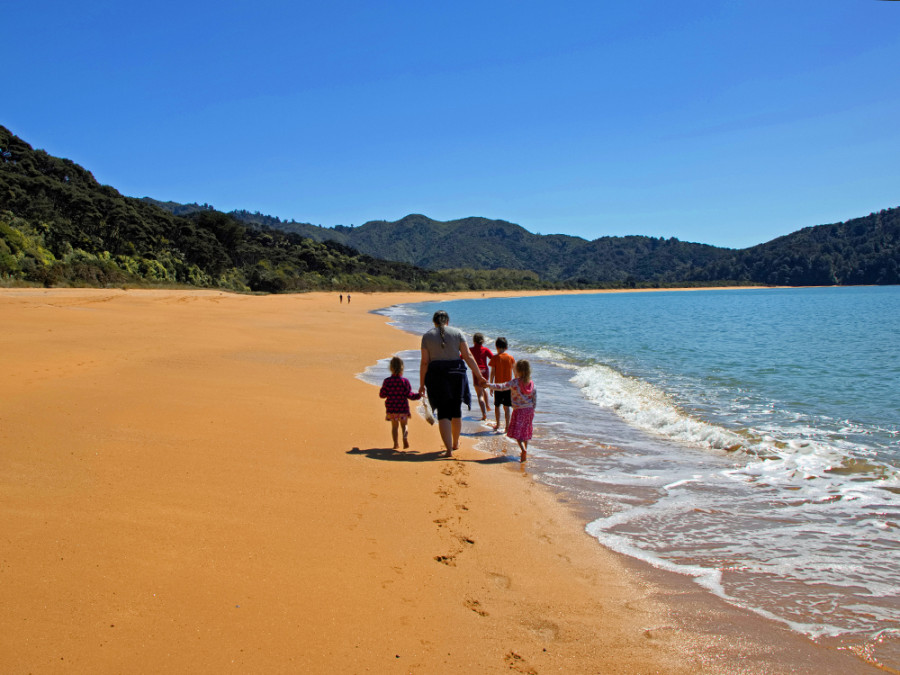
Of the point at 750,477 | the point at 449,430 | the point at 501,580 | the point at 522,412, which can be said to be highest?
the point at 522,412

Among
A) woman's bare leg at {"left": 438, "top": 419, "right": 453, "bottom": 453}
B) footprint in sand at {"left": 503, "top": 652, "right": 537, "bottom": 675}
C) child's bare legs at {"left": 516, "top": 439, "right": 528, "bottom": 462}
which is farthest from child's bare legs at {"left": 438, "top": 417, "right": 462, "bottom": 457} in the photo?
footprint in sand at {"left": 503, "top": 652, "right": 537, "bottom": 675}

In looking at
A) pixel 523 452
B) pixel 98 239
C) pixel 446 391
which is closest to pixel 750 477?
pixel 523 452

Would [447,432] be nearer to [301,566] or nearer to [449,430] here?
[449,430]

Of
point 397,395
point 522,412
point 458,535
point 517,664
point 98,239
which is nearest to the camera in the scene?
point 517,664

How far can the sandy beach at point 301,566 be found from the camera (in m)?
2.69

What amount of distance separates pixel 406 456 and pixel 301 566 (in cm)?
296

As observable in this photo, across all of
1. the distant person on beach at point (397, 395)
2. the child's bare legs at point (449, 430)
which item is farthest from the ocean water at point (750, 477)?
the distant person on beach at point (397, 395)

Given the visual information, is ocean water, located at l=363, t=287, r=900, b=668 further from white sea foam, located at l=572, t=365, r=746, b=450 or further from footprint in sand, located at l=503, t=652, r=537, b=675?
footprint in sand, located at l=503, t=652, r=537, b=675

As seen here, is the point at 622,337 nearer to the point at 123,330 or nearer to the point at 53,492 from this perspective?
the point at 123,330

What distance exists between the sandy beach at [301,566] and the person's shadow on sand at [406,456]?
45 millimetres

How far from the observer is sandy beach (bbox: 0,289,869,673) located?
269 cm

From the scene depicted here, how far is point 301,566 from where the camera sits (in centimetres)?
342

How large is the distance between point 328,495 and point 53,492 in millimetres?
1955

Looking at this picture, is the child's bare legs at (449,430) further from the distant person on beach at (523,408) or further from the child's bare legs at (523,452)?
the child's bare legs at (523,452)
